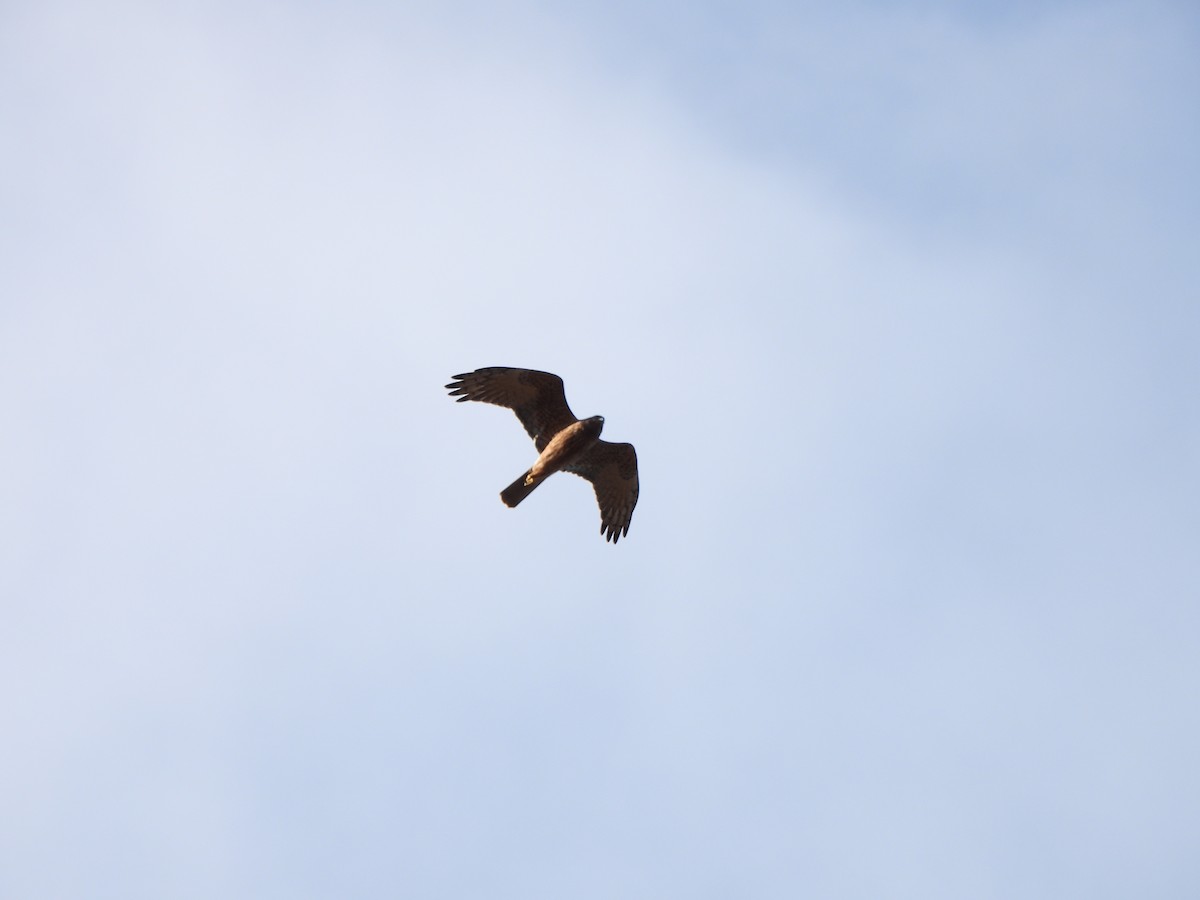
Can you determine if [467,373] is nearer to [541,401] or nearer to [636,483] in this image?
[541,401]

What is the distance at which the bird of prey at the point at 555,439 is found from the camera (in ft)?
48.2

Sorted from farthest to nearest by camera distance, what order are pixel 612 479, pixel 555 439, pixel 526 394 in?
pixel 612 479, pixel 526 394, pixel 555 439

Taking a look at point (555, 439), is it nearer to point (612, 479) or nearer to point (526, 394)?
point (526, 394)

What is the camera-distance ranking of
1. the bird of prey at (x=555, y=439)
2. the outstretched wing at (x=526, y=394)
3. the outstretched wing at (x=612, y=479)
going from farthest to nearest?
the outstretched wing at (x=612, y=479) < the outstretched wing at (x=526, y=394) < the bird of prey at (x=555, y=439)

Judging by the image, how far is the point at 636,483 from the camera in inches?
639

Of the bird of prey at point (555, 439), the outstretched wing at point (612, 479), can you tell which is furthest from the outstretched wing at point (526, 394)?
the outstretched wing at point (612, 479)

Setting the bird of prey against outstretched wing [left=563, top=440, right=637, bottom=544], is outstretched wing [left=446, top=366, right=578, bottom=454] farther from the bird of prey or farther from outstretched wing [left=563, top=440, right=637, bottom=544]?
outstretched wing [left=563, top=440, right=637, bottom=544]

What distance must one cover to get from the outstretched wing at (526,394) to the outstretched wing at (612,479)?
2.22 feet

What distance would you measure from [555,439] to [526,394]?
1.07 meters

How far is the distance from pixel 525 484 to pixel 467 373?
1927mm

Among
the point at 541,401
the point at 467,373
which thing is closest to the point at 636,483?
the point at 541,401

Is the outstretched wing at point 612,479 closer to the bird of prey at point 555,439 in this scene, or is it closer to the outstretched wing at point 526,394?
the bird of prey at point 555,439

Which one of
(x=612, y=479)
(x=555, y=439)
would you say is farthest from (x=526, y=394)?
(x=612, y=479)

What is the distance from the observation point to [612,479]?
1602 centimetres
